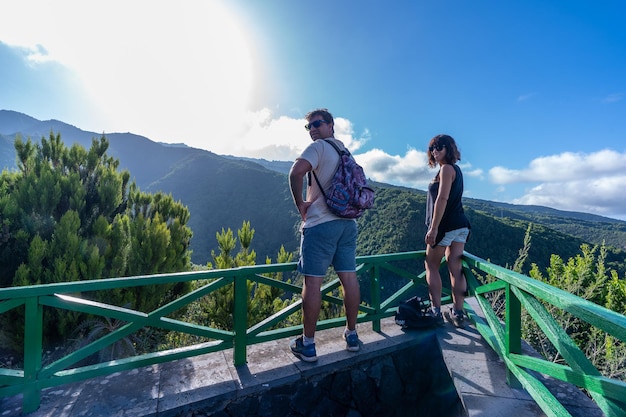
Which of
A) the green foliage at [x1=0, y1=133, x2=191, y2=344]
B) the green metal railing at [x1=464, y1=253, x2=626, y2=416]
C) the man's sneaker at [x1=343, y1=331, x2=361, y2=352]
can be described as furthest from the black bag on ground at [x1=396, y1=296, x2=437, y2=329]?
the green foliage at [x1=0, y1=133, x2=191, y2=344]

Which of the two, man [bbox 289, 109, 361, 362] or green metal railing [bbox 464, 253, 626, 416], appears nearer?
green metal railing [bbox 464, 253, 626, 416]

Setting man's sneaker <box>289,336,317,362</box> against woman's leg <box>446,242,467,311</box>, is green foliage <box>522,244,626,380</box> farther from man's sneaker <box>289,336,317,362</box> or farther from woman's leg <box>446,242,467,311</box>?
man's sneaker <box>289,336,317,362</box>

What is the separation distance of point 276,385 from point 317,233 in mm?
1051

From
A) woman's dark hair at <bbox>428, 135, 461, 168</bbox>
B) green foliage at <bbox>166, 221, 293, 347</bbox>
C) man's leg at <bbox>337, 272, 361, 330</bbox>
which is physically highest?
woman's dark hair at <bbox>428, 135, 461, 168</bbox>

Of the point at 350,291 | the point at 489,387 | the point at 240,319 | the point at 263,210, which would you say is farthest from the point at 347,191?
the point at 263,210

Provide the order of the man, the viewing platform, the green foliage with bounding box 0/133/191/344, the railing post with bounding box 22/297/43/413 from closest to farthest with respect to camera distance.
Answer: the railing post with bounding box 22/297/43/413
the viewing platform
the man
the green foliage with bounding box 0/133/191/344

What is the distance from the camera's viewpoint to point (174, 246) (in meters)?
4.70

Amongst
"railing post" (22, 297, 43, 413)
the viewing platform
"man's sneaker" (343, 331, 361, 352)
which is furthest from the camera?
"man's sneaker" (343, 331, 361, 352)

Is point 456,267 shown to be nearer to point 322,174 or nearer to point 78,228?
point 322,174

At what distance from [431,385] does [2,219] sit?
4792 mm

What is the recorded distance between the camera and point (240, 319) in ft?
7.25

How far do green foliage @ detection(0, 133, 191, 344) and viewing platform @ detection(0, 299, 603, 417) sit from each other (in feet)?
6.19

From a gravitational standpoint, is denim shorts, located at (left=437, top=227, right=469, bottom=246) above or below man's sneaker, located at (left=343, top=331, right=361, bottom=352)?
above

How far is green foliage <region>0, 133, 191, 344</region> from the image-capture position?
3.39 meters
